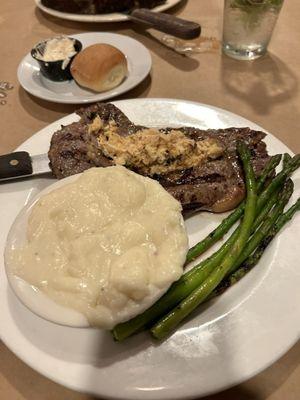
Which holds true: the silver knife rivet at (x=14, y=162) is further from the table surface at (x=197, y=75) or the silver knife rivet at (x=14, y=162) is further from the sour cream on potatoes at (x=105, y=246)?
the sour cream on potatoes at (x=105, y=246)

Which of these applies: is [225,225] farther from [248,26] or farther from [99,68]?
[248,26]

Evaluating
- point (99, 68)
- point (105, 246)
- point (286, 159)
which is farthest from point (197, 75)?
point (105, 246)

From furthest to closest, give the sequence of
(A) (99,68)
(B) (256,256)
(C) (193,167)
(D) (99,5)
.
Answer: (D) (99,5)
(A) (99,68)
(C) (193,167)
(B) (256,256)

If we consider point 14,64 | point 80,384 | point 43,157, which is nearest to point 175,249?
point 80,384

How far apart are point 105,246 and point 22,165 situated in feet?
3.58

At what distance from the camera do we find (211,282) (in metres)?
1.86

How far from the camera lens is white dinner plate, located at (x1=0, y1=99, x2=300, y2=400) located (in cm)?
162

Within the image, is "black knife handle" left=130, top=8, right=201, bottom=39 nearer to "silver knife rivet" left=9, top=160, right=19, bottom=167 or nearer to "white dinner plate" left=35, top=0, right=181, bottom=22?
"white dinner plate" left=35, top=0, right=181, bottom=22

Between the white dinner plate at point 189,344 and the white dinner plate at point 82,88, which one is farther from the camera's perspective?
the white dinner plate at point 82,88

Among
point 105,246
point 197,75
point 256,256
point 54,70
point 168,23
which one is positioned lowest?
point 256,256

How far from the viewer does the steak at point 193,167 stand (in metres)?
2.29

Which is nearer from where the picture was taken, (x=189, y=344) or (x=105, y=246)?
(x=105, y=246)

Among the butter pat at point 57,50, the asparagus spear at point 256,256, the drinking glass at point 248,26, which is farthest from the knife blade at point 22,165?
the drinking glass at point 248,26

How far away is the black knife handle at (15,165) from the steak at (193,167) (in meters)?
0.16
